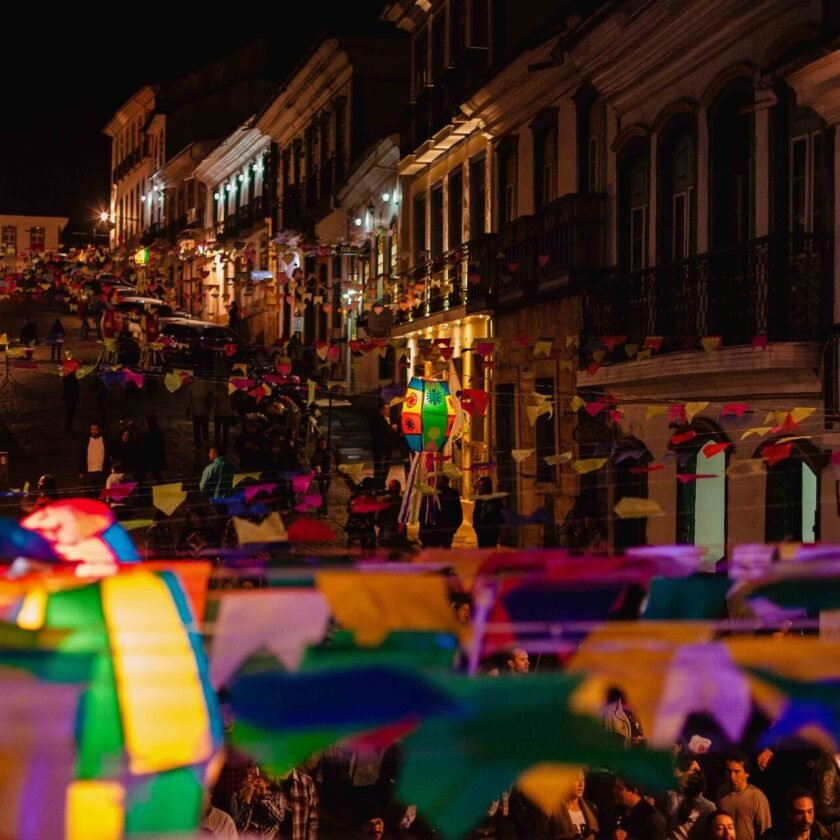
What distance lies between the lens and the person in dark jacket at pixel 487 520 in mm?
19016

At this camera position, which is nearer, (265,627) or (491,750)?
(491,750)

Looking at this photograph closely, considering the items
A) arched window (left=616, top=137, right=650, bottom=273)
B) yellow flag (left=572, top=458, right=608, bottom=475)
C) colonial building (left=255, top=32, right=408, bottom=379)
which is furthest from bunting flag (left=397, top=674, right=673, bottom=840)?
colonial building (left=255, top=32, right=408, bottom=379)

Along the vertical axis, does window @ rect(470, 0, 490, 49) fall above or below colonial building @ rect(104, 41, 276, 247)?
below

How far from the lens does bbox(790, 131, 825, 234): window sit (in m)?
14.9

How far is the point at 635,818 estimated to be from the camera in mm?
7918

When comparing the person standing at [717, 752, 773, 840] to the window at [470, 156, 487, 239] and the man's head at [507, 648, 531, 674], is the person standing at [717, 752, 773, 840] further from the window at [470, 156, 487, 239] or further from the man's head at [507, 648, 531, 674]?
the window at [470, 156, 487, 239]

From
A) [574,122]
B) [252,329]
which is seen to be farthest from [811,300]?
[252,329]

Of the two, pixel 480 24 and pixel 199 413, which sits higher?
pixel 480 24

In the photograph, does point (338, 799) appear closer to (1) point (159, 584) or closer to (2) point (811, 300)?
(1) point (159, 584)

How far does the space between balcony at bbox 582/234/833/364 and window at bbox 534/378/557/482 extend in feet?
10.2

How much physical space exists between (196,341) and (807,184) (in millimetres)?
21513

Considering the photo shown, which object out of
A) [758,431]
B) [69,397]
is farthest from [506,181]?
[758,431]

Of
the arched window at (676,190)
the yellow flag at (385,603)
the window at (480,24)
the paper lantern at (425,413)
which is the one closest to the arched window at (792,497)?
the arched window at (676,190)

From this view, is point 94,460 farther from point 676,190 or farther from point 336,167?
point 336,167
